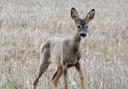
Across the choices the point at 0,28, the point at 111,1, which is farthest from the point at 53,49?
the point at 111,1

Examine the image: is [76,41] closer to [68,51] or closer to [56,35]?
[68,51]

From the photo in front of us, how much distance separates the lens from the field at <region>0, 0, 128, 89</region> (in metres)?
9.15

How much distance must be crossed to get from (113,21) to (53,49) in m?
10.6

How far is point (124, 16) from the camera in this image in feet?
69.7

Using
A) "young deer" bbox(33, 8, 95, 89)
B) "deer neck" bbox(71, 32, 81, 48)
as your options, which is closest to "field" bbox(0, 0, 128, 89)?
"young deer" bbox(33, 8, 95, 89)

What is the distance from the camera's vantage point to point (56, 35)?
15.8 m

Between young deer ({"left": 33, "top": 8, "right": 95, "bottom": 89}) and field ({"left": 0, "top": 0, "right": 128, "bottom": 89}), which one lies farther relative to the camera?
field ({"left": 0, "top": 0, "right": 128, "bottom": 89})

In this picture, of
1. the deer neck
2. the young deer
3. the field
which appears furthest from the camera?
the field

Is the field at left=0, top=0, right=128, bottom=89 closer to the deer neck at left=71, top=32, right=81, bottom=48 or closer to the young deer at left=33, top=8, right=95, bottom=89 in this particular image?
the young deer at left=33, top=8, right=95, bottom=89

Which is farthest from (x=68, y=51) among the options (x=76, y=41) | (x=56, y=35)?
(x=56, y=35)

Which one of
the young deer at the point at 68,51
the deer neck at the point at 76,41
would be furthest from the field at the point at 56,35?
the deer neck at the point at 76,41

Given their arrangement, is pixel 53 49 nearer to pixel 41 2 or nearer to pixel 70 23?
pixel 70 23

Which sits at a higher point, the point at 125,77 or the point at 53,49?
the point at 53,49

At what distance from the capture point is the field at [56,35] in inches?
360
